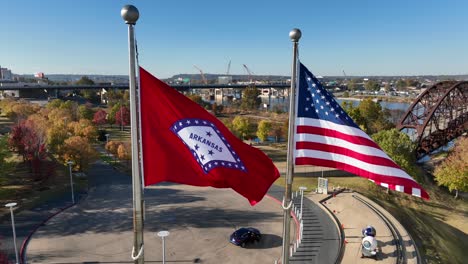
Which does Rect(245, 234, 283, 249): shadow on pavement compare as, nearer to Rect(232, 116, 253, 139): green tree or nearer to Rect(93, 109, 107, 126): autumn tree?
Rect(232, 116, 253, 139): green tree

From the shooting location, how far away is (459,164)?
3981 centimetres

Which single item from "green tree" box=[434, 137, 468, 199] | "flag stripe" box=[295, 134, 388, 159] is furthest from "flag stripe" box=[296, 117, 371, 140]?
"green tree" box=[434, 137, 468, 199]

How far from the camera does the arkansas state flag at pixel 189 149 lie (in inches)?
364

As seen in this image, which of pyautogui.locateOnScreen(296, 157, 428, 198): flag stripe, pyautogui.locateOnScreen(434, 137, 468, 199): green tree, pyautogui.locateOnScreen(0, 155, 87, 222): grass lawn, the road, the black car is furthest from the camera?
pyautogui.locateOnScreen(434, 137, 468, 199): green tree

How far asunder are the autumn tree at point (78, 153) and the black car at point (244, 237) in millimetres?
25121

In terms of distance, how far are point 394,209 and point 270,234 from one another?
16.2m

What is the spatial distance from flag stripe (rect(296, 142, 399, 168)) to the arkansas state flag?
156cm

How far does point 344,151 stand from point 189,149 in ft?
17.7

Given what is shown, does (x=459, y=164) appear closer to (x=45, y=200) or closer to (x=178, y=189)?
(x=178, y=189)

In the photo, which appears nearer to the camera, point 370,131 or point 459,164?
point 459,164

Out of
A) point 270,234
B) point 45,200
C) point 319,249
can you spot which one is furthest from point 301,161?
point 45,200

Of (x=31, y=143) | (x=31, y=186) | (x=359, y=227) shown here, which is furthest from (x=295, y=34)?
(x=31, y=143)

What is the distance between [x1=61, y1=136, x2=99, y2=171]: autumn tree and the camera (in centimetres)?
4000

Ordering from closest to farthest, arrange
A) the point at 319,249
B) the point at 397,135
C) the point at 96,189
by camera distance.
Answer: the point at 319,249 < the point at 96,189 < the point at 397,135
